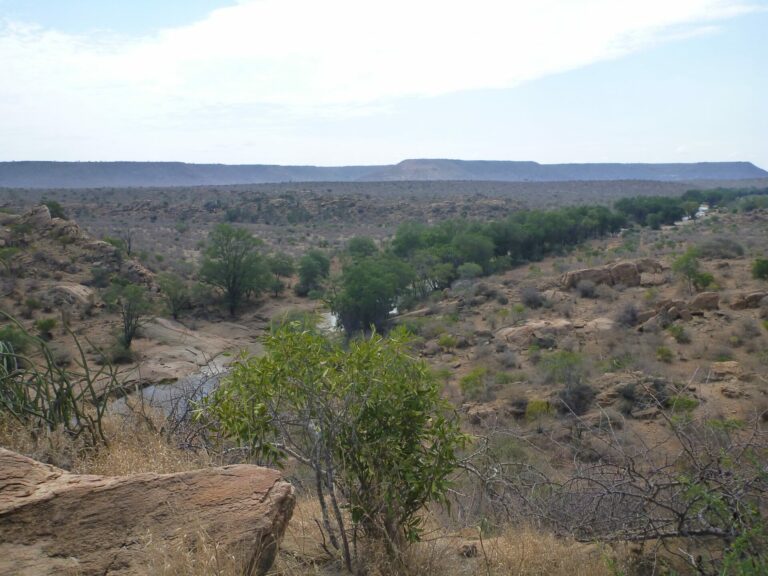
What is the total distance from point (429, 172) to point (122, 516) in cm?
17120

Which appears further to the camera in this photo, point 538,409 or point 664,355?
point 664,355

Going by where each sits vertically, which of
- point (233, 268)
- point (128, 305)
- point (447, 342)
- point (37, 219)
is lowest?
point (447, 342)

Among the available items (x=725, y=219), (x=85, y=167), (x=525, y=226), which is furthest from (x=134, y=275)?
(x=85, y=167)

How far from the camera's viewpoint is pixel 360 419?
430cm

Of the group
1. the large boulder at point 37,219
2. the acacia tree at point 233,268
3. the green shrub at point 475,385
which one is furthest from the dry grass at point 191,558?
the large boulder at point 37,219

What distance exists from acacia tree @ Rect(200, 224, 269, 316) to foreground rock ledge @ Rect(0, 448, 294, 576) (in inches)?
1100

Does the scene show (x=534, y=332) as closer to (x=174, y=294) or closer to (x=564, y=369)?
(x=564, y=369)

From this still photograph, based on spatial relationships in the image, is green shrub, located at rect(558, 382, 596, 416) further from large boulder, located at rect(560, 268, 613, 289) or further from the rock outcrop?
large boulder, located at rect(560, 268, 613, 289)

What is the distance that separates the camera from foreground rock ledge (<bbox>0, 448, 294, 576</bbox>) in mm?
3746

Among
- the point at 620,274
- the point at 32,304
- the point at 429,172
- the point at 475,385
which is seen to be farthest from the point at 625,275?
the point at 429,172

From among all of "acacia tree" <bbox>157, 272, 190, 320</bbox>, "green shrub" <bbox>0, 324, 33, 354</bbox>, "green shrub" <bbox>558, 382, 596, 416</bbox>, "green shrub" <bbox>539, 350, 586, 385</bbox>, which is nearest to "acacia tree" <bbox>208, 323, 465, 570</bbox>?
"green shrub" <bbox>558, 382, 596, 416</bbox>

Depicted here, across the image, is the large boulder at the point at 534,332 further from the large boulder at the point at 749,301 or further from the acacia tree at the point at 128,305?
the acacia tree at the point at 128,305

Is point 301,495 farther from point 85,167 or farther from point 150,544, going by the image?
point 85,167

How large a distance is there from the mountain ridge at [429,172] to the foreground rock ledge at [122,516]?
152335 mm
